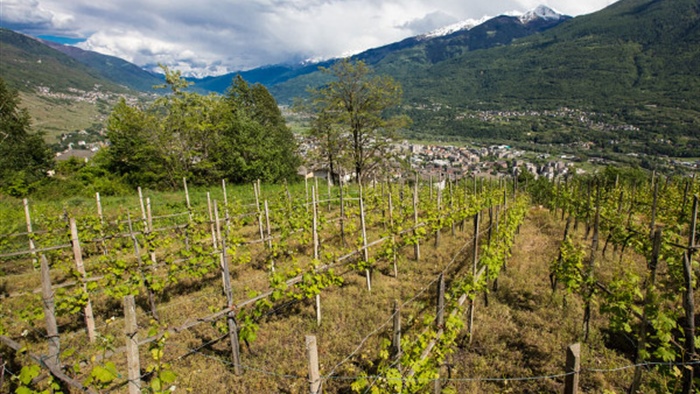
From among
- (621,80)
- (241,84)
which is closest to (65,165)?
(241,84)

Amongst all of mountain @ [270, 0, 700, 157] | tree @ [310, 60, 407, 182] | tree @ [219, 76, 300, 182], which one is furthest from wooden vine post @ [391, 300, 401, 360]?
mountain @ [270, 0, 700, 157]

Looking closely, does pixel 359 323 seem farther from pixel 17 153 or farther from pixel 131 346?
pixel 17 153

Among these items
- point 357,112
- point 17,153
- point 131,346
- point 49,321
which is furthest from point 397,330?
point 17,153

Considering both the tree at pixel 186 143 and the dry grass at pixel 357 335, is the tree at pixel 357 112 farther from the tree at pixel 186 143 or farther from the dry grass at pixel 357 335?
the dry grass at pixel 357 335

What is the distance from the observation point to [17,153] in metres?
22.5

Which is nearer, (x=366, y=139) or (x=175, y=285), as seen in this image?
(x=175, y=285)

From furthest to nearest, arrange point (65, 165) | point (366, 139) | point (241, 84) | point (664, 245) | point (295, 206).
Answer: point (241, 84)
point (65, 165)
point (366, 139)
point (295, 206)
point (664, 245)

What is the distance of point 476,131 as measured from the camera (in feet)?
365

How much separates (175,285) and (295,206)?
5.27m

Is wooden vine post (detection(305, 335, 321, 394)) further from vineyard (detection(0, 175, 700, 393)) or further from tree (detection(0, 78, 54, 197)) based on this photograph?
tree (detection(0, 78, 54, 197))

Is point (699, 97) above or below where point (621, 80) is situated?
below

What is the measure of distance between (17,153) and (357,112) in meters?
24.4

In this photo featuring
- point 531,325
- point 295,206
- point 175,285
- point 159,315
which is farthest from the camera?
point 295,206

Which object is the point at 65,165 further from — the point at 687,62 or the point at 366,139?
the point at 687,62
